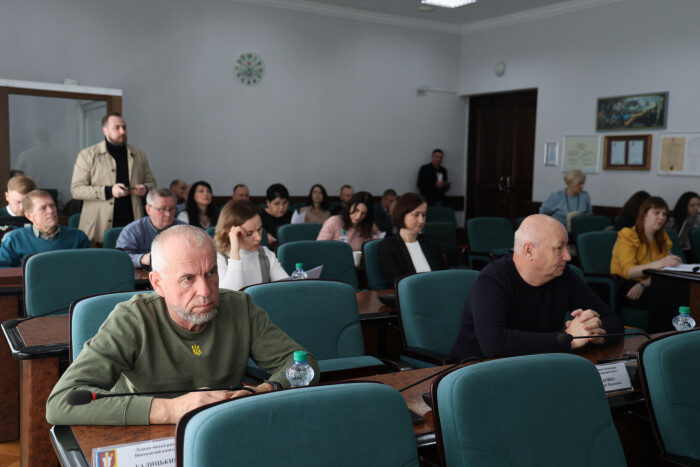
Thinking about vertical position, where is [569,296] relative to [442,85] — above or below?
below

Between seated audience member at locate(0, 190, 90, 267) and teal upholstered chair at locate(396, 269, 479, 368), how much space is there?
7.33ft

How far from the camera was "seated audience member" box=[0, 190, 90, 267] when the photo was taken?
3.74 meters

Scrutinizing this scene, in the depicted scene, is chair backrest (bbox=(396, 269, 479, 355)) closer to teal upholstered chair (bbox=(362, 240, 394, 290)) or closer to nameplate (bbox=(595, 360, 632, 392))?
nameplate (bbox=(595, 360, 632, 392))

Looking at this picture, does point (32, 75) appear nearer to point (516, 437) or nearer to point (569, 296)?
point (569, 296)

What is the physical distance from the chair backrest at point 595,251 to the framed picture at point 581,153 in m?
3.69

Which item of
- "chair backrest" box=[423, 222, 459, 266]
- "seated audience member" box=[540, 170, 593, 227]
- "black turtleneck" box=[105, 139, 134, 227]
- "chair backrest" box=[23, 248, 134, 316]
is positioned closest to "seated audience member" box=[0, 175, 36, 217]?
"black turtleneck" box=[105, 139, 134, 227]

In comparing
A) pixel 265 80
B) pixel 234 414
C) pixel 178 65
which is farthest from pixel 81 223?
pixel 234 414

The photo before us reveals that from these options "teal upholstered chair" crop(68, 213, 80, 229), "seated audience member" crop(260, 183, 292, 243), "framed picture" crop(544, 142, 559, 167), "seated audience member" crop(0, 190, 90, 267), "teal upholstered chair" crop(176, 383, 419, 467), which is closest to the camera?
"teal upholstered chair" crop(176, 383, 419, 467)

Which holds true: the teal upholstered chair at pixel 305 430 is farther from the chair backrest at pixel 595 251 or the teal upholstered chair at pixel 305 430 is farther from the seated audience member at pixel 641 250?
the chair backrest at pixel 595 251

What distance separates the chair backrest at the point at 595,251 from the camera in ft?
15.8

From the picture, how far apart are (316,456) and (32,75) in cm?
719

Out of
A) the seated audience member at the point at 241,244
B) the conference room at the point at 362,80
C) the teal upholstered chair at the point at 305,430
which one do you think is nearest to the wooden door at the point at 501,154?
the conference room at the point at 362,80

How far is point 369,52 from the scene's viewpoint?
9422mm

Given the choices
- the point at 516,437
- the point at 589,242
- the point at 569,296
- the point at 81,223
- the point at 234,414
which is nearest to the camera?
the point at 234,414
